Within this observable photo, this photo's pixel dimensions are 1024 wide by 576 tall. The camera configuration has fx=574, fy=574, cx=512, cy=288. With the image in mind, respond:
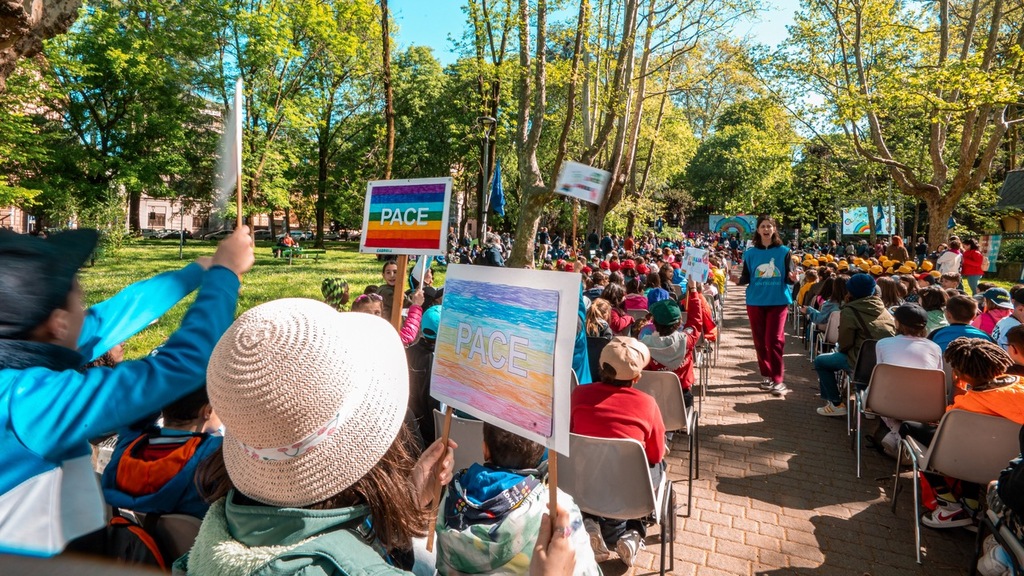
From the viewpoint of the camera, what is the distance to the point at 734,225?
4522 centimetres

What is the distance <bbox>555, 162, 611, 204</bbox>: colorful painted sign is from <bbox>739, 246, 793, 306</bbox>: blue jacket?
12.9 ft

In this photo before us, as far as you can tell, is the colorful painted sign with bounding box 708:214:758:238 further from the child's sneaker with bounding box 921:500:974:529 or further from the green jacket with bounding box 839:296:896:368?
the child's sneaker with bounding box 921:500:974:529

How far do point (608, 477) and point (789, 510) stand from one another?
2105 mm

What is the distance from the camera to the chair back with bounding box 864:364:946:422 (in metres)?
4.43

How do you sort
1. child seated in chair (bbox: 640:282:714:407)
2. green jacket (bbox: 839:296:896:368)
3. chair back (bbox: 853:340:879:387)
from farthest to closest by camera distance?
1. green jacket (bbox: 839:296:896:368)
2. chair back (bbox: 853:340:879:387)
3. child seated in chair (bbox: 640:282:714:407)

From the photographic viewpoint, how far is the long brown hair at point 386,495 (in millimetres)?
1213

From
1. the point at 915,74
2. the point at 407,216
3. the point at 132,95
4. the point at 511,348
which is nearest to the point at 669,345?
the point at 407,216

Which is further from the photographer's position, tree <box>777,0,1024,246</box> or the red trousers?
tree <box>777,0,1024,246</box>

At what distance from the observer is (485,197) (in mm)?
17719

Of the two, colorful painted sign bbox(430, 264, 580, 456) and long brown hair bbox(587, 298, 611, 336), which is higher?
colorful painted sign bbox(430, 264, 580, 456)

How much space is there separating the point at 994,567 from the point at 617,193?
17.0m

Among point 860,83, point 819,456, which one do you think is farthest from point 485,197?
point 819,456

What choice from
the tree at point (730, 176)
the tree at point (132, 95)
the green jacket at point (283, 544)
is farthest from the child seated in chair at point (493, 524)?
the tree at point (730, 176)

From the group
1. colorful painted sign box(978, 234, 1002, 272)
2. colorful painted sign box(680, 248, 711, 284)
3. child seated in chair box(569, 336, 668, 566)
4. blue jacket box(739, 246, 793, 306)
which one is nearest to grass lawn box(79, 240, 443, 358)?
child seated in chair box(569, 336, 668, 566)
